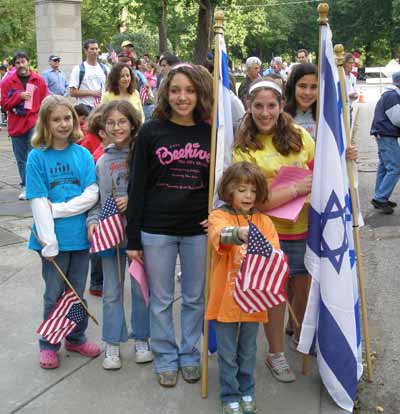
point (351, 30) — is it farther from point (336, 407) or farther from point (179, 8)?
point (336, 407)

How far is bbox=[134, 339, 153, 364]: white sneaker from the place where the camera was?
399 cm

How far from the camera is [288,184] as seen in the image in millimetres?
3506

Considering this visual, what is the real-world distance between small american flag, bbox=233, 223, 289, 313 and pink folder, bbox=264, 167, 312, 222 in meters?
0.39

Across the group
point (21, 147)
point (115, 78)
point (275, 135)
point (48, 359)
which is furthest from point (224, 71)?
point (21, 147)

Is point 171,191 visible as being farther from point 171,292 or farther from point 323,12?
point 323,12

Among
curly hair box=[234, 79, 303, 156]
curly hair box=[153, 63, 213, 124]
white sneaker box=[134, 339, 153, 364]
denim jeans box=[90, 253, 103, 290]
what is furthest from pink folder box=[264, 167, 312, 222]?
denim jeans box=[90, 253, 103, 290]

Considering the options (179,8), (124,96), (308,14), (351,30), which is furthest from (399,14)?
(124,96)

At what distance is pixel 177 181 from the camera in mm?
3535

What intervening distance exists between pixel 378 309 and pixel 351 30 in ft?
226

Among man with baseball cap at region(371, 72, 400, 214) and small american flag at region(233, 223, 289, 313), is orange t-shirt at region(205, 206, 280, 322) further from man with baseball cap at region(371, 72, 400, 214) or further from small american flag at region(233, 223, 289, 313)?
man with baseball cap at region(371, 72, 400, 214)

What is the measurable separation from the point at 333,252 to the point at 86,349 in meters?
1.80

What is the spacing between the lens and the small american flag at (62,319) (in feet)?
12.6

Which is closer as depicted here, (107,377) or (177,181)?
(177,181)

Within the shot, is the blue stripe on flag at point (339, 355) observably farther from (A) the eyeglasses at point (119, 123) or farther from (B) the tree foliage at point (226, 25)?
(B) the tree foliage at point (226, 25)
